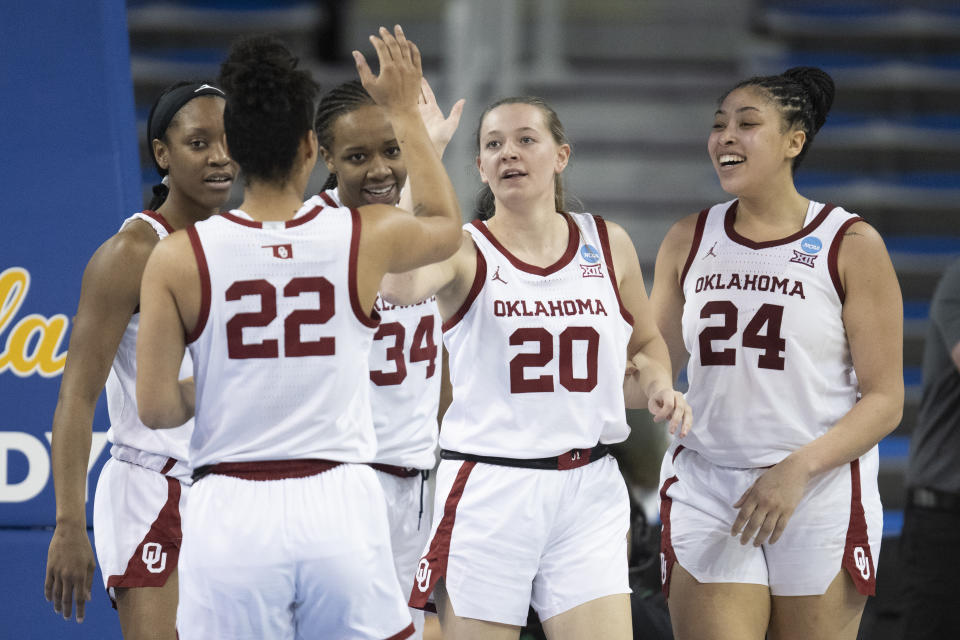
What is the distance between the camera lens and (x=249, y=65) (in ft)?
8.43

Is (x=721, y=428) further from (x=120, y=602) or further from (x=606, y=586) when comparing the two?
(x=120, y=602)

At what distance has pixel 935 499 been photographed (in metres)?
4.09

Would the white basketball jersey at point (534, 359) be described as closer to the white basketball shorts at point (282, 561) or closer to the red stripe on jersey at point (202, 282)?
the white basketball shorts at point (282, 561)

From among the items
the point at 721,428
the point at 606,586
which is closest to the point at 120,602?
the point at 606,586

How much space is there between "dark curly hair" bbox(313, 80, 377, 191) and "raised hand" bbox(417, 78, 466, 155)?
1.71 ft

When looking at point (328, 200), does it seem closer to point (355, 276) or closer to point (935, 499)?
point (355, 276)

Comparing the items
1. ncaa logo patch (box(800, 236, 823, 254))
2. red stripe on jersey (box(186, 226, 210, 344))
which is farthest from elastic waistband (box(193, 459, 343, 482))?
ncaa logo patch (box(800, 236, 823, 254))

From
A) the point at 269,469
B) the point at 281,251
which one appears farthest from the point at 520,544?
the point at 281,251

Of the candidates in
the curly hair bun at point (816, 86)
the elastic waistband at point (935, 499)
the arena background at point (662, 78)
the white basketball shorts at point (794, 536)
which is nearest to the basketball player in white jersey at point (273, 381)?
the white basketball shorts at point (794, 536)

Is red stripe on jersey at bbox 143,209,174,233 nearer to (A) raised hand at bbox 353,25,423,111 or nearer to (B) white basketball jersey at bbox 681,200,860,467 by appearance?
(A) raised hand at bbox 353,25,423,111

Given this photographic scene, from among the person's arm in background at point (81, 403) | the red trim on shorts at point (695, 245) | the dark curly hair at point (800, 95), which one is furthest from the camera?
the red trim on shorts at point (695, 245)

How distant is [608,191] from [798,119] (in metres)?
4.65

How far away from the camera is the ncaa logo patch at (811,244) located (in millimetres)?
3479

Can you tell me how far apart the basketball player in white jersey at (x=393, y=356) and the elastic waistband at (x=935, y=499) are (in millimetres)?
1735
